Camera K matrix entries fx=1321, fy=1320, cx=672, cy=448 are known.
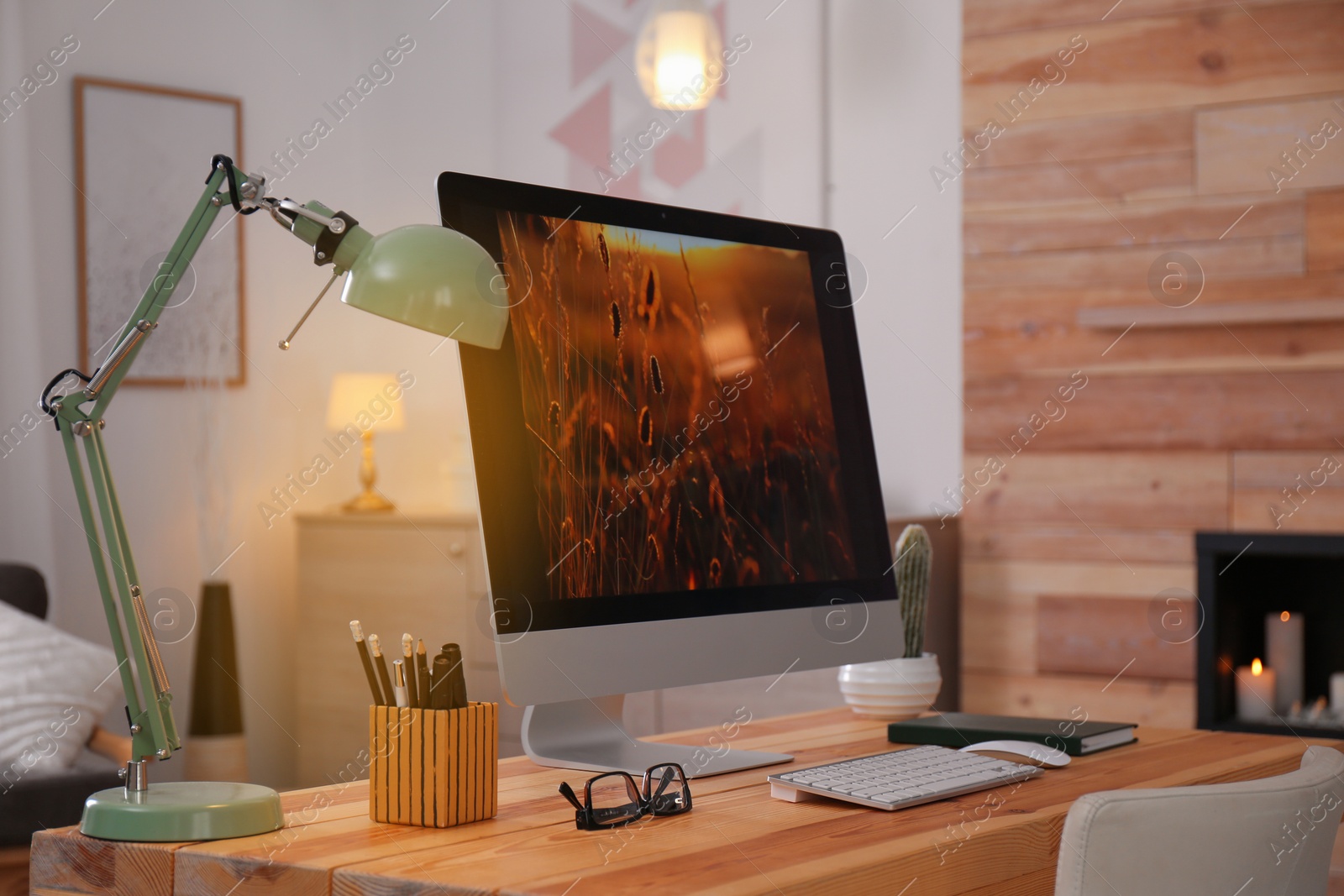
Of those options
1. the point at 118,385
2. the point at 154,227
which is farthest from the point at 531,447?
the point at 154,227

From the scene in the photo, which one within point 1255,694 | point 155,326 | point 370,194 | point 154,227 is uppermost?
point 370,194

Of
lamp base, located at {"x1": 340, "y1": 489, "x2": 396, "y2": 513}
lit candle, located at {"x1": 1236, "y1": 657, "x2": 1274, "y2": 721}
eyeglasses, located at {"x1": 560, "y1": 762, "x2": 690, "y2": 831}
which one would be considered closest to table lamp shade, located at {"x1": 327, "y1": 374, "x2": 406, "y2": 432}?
lamp base, located at {"x1": 340, "y1": 489, "x2": 396, "y2": 513}

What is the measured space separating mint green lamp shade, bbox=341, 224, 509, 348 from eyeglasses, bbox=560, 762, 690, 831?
400 millimetres

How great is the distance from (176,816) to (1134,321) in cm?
235

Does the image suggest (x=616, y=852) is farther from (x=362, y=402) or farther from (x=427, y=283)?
(x=362, y=402)

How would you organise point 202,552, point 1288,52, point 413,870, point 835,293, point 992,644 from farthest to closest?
1. point 202,552
2. point 992,644
3. point 1288,52
4. point 835,293
5. point 413,870

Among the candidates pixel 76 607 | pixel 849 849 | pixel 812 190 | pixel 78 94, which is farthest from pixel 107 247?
pixel 849 849

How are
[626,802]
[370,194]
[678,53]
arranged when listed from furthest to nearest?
[370,194] < [678,53] < [626,802]

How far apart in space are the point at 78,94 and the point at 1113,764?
137 inches

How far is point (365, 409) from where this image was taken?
4062 millimetres

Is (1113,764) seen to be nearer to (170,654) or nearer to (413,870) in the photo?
(413,870)

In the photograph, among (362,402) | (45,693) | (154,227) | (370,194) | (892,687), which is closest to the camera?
(892,687)

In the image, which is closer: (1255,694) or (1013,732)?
(1013,732)

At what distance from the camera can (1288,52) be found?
9.10 feet
